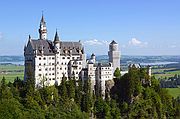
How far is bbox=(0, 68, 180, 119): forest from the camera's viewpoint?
81.8 meters

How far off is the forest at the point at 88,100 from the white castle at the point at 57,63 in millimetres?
3195

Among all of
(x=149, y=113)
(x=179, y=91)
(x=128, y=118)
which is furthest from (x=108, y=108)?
(x=179, y=91)

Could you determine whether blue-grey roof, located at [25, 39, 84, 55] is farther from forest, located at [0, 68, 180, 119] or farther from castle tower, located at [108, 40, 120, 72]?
castle tower, located at [108, 40, 120, 72]

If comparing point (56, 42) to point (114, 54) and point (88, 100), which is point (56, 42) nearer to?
point (88, 100)

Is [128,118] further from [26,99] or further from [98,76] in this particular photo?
[26,99]

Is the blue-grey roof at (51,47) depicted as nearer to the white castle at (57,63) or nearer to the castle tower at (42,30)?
the white castle at (57,63)

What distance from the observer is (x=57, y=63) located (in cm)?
9962

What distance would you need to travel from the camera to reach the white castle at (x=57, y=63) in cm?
9625

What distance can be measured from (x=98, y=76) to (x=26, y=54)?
21.0m

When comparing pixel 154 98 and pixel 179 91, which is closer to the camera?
pixel 154 98

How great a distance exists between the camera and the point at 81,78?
328 ft

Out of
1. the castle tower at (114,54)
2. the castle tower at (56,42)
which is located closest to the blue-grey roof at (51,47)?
the castle tower at (56,42)

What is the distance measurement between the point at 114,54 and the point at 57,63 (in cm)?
1968

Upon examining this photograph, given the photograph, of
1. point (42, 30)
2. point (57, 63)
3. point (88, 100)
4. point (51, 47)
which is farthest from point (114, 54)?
point (42, 30)
